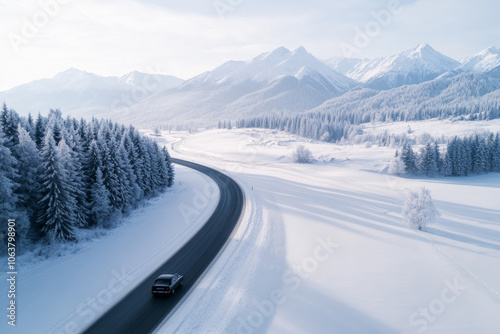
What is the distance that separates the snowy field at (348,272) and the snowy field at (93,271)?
5.64 meters

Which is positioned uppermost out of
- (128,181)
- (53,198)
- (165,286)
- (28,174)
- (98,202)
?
(28,174)

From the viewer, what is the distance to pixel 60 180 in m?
24.2

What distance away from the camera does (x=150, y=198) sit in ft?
141

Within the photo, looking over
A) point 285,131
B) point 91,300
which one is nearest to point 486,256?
point 91,300

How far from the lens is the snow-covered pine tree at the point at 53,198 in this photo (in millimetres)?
23625

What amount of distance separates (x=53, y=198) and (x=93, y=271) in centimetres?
921

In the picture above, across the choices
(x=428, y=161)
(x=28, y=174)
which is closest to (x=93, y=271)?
(x=28, y=174)

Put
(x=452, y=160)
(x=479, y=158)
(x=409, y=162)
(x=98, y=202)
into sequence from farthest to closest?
(x=479, y=158), (x=452, y=160), (x=409, y=162), (x=98, y=202)

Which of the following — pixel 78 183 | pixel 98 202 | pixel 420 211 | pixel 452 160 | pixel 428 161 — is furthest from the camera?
pixel 452 160

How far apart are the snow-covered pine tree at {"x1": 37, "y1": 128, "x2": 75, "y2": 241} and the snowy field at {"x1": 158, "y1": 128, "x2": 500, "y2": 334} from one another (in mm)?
16009

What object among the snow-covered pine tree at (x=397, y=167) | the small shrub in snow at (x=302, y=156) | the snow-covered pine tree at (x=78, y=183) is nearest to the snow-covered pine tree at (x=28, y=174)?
the snow-covered pine tree at (x=78, y=183)

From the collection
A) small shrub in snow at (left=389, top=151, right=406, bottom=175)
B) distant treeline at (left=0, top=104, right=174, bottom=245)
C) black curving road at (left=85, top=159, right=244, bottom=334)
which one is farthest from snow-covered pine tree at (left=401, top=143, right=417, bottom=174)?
distant treeline at (left=0, top=104, right=174, bottom=245)

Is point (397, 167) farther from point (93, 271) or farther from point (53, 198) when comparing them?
point (53, 198)

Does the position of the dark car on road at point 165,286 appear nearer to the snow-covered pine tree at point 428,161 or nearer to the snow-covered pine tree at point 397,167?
the snow-covered pine tree at point 397,167
